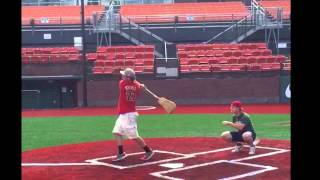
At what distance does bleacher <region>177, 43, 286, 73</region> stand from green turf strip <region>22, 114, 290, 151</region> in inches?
328

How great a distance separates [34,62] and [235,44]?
1362 centimetres

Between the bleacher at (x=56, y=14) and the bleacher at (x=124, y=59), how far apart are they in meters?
5.98

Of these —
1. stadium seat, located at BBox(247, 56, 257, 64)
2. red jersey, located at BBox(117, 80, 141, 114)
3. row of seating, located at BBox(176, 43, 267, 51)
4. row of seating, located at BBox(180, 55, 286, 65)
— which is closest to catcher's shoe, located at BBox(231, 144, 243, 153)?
red jersey, located at BBox(117, 80, 141, 114)

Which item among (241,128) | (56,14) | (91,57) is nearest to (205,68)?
(91,57)

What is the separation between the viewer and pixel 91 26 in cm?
3241

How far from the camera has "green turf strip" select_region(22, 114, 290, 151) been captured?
12672mm

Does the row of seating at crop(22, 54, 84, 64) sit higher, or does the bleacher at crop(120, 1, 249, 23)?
the bleacher at crop(120, 1, 249, 23)

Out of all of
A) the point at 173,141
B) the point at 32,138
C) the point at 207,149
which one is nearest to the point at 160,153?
the point at 207,149

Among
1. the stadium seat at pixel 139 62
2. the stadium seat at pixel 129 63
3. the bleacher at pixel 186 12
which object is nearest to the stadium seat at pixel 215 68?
the stadium seat at pixel 139 62

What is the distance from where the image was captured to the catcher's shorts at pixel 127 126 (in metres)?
8.49

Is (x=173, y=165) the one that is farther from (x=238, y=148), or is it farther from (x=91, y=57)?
(x=91, y=57)

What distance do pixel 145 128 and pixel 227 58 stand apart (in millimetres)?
14168

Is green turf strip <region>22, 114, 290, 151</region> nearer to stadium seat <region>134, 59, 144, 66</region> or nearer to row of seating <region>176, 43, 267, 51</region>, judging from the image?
stadium seat <region>134, 59, 144, 66</region>
